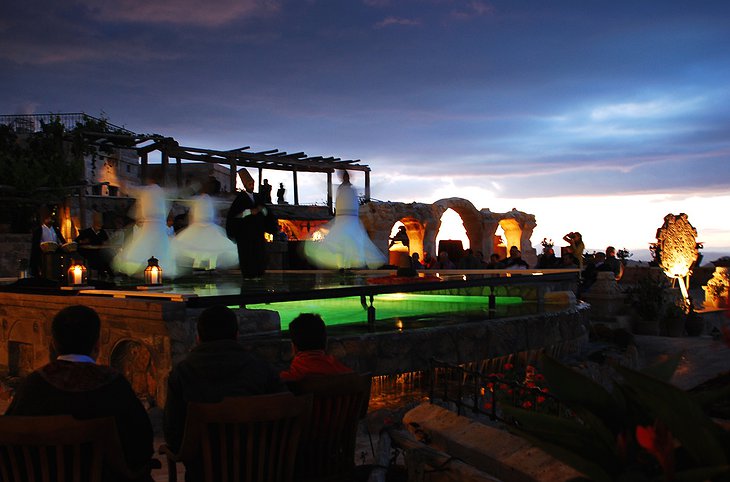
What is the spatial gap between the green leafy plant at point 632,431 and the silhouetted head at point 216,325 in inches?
82.4

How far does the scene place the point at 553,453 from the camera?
128 cm

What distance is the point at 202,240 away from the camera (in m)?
13.4

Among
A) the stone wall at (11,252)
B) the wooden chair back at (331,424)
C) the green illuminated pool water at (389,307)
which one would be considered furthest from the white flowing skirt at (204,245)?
the stone wall at (11,252)

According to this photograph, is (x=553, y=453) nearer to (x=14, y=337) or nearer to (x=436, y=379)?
(x=436, y=379)

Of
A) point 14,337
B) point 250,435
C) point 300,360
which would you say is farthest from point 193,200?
point 250,435

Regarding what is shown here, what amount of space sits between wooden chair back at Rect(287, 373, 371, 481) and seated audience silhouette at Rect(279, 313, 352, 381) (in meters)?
0.28

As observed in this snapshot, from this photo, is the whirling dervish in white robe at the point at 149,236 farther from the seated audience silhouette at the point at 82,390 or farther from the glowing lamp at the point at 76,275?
the seated audience silhouette at the point at 82,390

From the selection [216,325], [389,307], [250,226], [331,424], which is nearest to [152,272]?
[250,226]

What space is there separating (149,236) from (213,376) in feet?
31.0

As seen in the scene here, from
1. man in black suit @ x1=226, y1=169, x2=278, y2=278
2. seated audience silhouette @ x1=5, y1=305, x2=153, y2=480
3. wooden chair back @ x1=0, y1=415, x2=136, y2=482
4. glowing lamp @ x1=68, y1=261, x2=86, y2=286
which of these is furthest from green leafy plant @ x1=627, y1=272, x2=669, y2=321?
wooden chair back @ x1=0, y1=415, x2=136, y2=482

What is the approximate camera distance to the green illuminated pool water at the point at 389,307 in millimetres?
9505

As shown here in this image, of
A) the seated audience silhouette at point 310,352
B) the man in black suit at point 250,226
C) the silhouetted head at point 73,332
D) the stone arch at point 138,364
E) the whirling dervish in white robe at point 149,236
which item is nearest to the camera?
the silhouetted head at point 73,332

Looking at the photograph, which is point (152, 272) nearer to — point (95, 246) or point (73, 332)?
point (95, 246)

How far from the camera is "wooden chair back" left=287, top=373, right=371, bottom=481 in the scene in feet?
10.5
